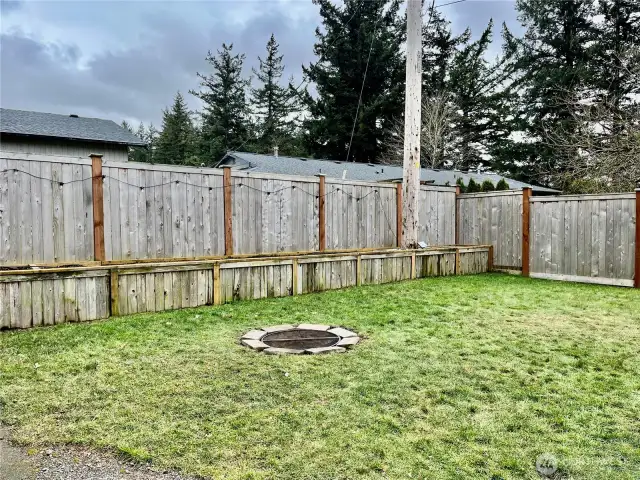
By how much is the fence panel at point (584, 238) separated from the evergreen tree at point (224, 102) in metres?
22.2

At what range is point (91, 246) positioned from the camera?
5.35m

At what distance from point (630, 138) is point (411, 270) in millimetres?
6790

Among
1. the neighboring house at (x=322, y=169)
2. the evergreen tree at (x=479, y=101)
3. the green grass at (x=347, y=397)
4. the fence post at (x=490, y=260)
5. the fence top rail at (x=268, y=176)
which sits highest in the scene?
the evergreen tree at (x=479, y=101)

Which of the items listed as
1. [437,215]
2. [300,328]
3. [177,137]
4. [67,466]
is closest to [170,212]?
[300,328]

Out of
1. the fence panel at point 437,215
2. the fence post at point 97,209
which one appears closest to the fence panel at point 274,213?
the fence post at point 97,209

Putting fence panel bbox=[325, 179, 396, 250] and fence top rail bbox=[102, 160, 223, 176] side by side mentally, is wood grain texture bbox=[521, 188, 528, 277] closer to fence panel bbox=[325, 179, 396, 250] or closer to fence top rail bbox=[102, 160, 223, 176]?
fence panel bbox=[325, 179, 396, 250]

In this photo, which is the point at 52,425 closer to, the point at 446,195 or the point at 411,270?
the point at 411,270

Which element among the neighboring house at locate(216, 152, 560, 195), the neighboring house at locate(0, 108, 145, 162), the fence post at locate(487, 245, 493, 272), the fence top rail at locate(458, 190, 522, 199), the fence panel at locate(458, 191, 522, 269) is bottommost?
the fence post at locate(487, 245, 493, 272)

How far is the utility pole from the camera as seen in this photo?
7.76 metres

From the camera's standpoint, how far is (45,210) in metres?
5.07

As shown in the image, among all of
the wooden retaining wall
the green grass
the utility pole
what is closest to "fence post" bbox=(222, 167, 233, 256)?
the wooden retaining wall

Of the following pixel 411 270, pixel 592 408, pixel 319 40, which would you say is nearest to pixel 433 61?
pixel 319 40

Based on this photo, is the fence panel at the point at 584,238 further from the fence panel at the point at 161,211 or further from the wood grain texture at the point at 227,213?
the fence panel at the point at 161,211

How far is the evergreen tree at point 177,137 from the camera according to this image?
32781 millimetres
